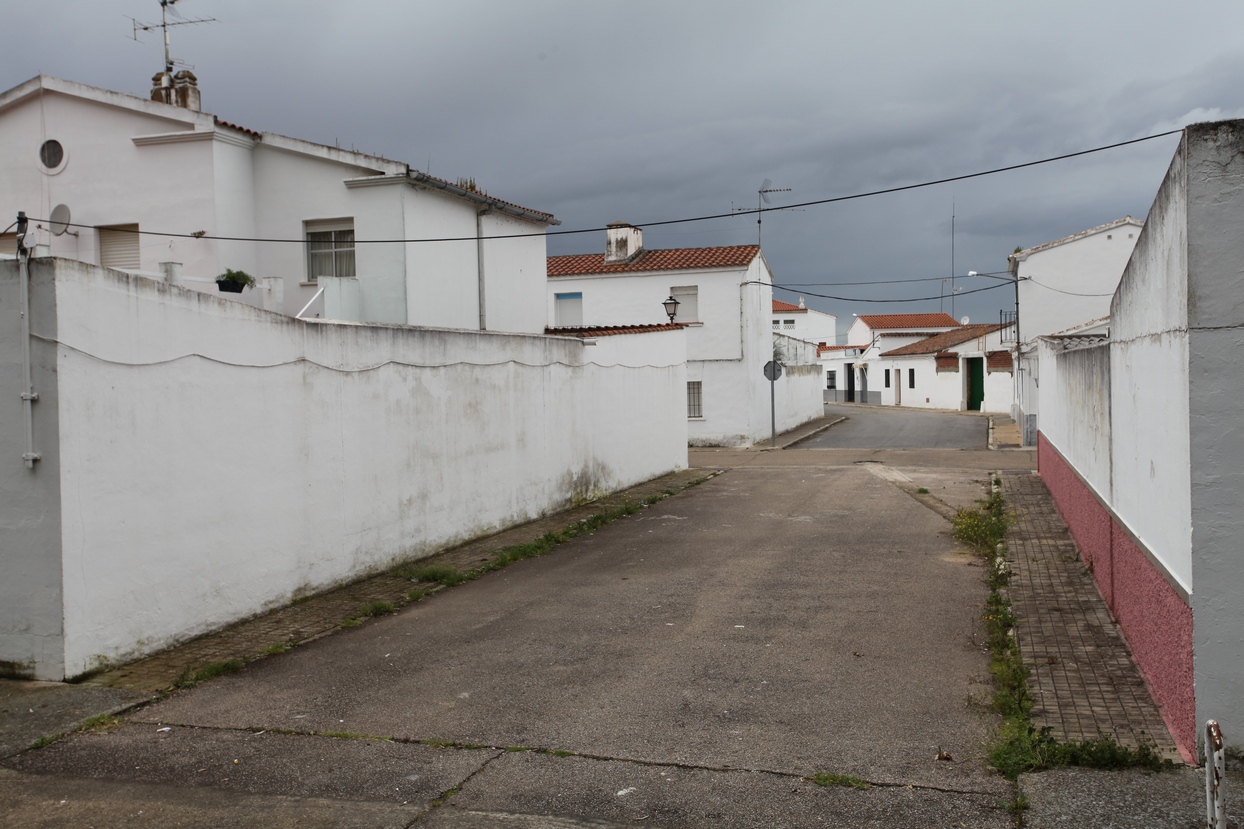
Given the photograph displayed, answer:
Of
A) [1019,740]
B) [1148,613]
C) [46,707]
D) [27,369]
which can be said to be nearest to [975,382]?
[1148,613]

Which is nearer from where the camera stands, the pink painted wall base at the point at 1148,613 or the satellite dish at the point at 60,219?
the pink painted wall base at the point at 1148,613

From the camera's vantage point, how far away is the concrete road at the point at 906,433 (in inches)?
1195

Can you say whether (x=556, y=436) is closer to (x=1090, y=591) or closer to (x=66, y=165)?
(x=1090, y=591)

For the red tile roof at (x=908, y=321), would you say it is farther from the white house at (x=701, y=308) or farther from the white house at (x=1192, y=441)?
the white house at (x=1192, y=441)

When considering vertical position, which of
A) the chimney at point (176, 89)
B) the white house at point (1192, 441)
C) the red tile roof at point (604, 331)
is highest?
the chimney at point (176, 89)

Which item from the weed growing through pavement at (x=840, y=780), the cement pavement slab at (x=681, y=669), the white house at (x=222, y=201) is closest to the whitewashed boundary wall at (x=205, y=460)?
the cement pavement slab at (x=681, y=669)

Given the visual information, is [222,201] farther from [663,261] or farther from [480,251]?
[663,261]

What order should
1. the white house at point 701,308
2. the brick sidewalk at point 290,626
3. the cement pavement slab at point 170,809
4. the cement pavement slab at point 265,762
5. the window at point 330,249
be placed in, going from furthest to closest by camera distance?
the white house at point 701,308 → the window at point 330,249 → the brick sidewalk at point 290,626 → the cement pavement slab at point 265,762 → the cement pavement slab at point 170,809

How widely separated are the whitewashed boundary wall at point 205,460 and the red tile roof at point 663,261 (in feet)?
63.2

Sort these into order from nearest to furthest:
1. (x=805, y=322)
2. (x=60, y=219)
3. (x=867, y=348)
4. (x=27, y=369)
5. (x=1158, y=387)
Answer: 1. (x=1158, y=387)
2. (x=27, y=369)
3. (x=60, y=219)
4. (x=867, y=348)
5. (x=805, y=322)

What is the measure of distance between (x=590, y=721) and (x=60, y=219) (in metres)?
Answer: 14.1

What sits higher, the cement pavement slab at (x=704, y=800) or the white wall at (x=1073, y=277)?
the white wall at (x=1073, y=277)

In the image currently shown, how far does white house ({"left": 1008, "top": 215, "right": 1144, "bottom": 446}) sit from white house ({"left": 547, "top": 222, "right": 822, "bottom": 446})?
11.6m

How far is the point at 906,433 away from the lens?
3472cm
